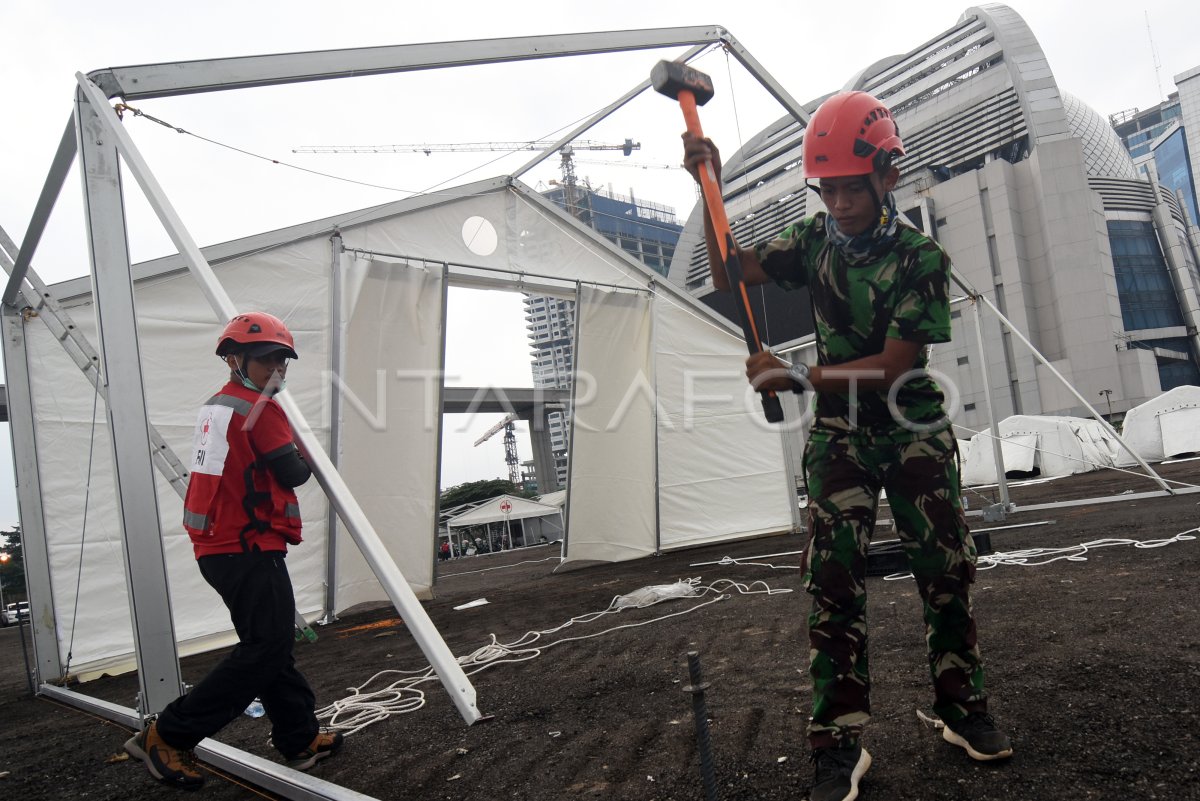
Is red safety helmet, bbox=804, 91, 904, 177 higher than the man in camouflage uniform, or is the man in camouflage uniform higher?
red safety helmet, bbox=804, 91, 904, 177

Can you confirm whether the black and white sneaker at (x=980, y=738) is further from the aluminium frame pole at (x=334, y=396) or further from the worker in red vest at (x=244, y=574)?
the aluminium frame pole at (x=334, y=396)

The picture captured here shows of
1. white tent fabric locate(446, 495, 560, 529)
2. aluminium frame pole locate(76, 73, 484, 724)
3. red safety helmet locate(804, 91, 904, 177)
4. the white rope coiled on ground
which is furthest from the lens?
white tent fabric locate(446, 495, 560, 529)

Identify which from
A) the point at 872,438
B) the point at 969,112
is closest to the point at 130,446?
the point at 872,438

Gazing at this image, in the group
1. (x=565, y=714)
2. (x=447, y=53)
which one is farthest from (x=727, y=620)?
(x=447, y=53)

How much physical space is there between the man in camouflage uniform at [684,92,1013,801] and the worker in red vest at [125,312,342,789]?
1896 millimetres

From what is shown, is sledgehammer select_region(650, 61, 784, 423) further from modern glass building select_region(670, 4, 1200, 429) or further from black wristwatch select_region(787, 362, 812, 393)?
modern glass building select_region(670, 4, 1200, 429)

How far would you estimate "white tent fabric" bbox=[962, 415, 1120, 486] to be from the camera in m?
22.5

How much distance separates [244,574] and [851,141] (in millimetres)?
2526

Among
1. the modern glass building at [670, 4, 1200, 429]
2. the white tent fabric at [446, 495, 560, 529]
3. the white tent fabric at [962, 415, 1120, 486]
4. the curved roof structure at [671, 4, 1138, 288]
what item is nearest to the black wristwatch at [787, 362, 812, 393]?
the white tent fabric at [962, 415, 1120, 486]

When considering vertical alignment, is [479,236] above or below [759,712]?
above

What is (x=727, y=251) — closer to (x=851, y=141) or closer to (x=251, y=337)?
(x=851, y=141)

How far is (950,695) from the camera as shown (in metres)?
2.11

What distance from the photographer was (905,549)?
219 centimetres

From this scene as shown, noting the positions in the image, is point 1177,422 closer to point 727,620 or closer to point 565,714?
point 727,620
